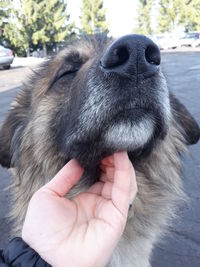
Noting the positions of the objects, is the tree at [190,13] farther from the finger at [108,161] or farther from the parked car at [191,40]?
the finger at [108,161]

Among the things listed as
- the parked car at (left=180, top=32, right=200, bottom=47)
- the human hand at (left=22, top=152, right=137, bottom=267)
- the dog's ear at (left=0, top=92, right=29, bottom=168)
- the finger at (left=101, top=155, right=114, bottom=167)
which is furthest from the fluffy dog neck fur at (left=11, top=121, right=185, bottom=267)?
the parked car at (left=180, top=32, right=200, bottom=47)

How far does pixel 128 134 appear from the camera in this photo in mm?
2057

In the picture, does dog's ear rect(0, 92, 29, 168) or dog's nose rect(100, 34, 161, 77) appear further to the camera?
dog's ear rect(0, 92, 29, 168)

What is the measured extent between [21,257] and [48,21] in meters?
39.8

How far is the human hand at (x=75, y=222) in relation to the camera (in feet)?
6.07

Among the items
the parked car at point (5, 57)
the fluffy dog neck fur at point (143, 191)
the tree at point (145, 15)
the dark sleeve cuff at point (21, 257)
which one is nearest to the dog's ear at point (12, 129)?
the fluffy dog neck fur at point (143, 191)

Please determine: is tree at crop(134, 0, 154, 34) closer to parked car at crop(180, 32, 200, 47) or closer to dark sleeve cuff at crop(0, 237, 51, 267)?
parked car at crop(180, 32, 200, 47)

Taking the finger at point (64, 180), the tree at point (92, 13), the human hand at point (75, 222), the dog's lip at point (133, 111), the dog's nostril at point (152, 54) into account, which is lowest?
the tree at point (92, 13)

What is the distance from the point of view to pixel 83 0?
4938cm

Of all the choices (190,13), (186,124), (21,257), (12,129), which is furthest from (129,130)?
(190,13)

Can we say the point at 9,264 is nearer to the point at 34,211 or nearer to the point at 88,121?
the point at 34,211

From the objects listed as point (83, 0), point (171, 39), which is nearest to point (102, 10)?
point (83, 0)

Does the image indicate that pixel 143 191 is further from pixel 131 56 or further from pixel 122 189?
pixel 131 56

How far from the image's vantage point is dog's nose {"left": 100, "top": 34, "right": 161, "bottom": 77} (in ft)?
6.01
